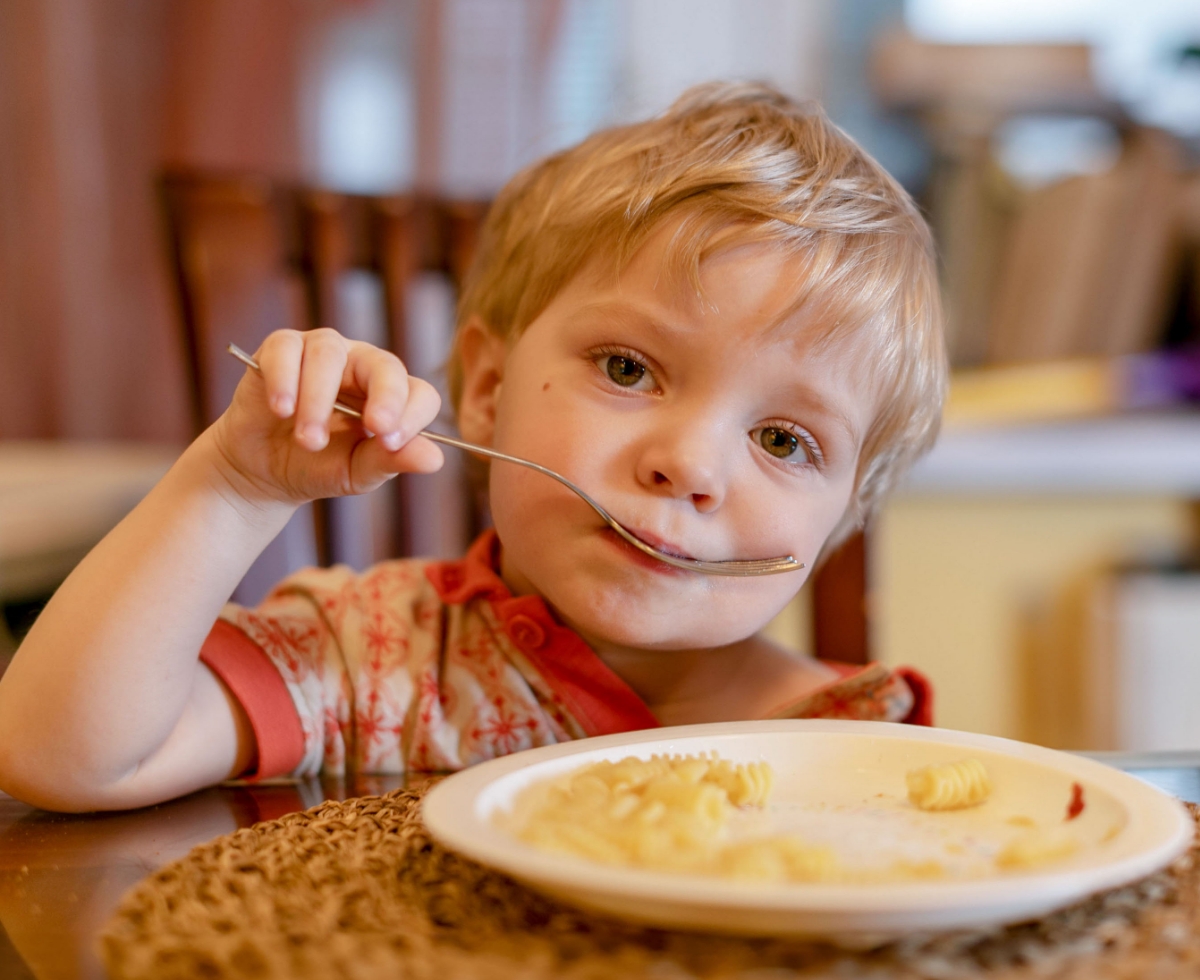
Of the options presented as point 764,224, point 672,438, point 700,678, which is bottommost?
point 700,678

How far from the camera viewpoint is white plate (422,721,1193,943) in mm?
352

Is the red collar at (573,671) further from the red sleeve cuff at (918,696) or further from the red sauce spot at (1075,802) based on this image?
the red sauce spot at (1075,802)

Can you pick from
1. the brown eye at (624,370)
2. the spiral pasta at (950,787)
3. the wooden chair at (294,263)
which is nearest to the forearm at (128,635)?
the brown eye at (624,370)

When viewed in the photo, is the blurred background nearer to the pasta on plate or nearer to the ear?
the ear

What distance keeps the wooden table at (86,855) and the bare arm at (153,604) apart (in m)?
0.02

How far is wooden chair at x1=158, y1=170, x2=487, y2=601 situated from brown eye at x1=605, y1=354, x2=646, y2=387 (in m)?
0.48

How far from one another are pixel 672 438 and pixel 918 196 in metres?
1.78

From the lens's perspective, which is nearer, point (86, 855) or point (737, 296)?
point (86, 855)

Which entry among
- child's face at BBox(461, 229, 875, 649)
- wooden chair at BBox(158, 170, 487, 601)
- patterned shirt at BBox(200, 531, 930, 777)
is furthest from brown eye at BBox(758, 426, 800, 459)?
wooden chair at BBox(158, 170, 487, 601)

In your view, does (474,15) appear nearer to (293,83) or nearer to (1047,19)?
(293,83)

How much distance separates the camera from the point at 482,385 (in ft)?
2.78

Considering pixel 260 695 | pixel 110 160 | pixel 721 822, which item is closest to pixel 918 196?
pixel 110 160

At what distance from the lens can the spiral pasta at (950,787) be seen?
52 centimetres

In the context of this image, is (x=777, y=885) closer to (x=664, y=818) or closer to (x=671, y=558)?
(x=664, y=818)
